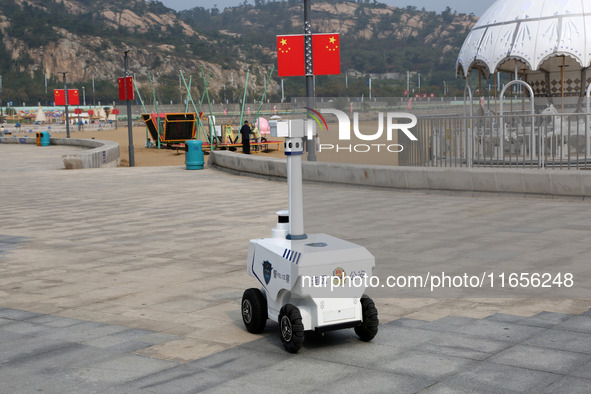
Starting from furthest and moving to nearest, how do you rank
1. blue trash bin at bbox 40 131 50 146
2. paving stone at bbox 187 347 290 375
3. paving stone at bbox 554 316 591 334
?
1. blue trash bin at bbox 40 131 50 146
2. paving stone at bbox 554 316 591 334
3. paving stone at bbox 187 347 290 375

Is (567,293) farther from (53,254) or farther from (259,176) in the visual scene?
(259,176)

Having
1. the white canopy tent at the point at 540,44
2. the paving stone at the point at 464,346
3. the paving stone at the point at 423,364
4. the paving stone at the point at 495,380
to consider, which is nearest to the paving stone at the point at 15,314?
the paving stone at the point at 423,364

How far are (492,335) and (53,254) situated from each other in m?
6.93

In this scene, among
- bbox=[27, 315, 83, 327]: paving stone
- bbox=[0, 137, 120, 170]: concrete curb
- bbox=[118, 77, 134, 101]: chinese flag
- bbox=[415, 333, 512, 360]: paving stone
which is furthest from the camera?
bbox=[118, 77, 134, 101]: chinese flag

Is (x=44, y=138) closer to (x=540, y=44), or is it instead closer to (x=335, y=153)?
(x=335, y=153)

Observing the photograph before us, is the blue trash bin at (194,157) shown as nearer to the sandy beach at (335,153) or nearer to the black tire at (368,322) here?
the sandy beach at (335,153)

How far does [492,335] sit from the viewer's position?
242 inches

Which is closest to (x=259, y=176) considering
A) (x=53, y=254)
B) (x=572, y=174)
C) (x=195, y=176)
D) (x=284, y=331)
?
(x=195, y=176)

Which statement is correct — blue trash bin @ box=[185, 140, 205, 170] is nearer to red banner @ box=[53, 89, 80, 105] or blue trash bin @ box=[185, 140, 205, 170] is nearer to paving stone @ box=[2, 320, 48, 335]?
paving stone @ box=[2, 320, 48, 335]

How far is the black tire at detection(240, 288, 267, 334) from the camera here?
21.1 ft

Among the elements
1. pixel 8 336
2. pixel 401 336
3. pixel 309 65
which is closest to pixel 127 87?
pixel 309 65

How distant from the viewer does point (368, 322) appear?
6.02 m

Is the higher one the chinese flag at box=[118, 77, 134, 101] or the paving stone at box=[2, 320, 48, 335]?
the chinese flag at box=[118, 77, 134, 101]

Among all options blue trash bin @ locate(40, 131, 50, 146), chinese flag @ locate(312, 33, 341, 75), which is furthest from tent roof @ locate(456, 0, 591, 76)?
blue trash bin @ locate(40, 131, 50, 146)
